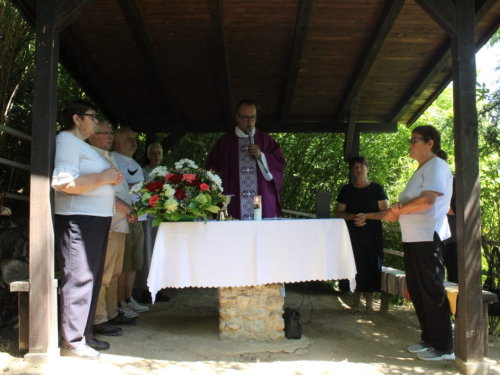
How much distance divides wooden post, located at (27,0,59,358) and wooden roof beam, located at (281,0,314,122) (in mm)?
2484

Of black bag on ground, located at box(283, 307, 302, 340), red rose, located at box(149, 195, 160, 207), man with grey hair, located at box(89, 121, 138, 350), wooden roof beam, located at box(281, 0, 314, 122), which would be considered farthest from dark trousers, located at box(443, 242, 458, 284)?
man with grey hair, located at box(89, 121, 138, 350)

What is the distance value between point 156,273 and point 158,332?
940 millimetres

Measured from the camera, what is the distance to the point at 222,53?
19.9 ft

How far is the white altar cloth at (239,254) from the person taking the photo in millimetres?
4523

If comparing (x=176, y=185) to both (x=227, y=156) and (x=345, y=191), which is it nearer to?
(x=227, y=156)

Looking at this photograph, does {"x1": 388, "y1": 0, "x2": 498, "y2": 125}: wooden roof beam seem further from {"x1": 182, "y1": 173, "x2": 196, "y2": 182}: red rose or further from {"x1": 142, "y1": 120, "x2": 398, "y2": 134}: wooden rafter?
{"x1": 182, "y1": 173, "x2": 196, "y2": 182}: red rose

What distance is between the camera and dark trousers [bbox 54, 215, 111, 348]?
411cm

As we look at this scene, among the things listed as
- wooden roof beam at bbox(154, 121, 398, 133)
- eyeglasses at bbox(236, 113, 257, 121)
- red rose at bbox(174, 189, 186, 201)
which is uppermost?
wooden roof beam at bbox(154, 121, 398, 133)

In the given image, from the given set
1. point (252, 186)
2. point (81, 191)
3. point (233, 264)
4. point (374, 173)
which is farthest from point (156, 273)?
point (374, 173)

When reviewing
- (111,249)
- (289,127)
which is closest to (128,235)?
(111,249)

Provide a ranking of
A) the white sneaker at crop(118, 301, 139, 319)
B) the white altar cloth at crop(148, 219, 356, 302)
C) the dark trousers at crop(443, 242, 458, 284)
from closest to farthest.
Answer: the white altar cloth at crop(148, 219, 356, 302), the white sneaker at crop(118, 301, 139, 319), the dark trousers at crop(443, 242, 458, 284)

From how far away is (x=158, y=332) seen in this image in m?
5.14

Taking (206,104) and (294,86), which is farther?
(206,104)

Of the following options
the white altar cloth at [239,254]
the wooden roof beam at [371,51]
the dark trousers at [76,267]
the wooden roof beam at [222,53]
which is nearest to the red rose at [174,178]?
the white altar cloth at [239,254]
